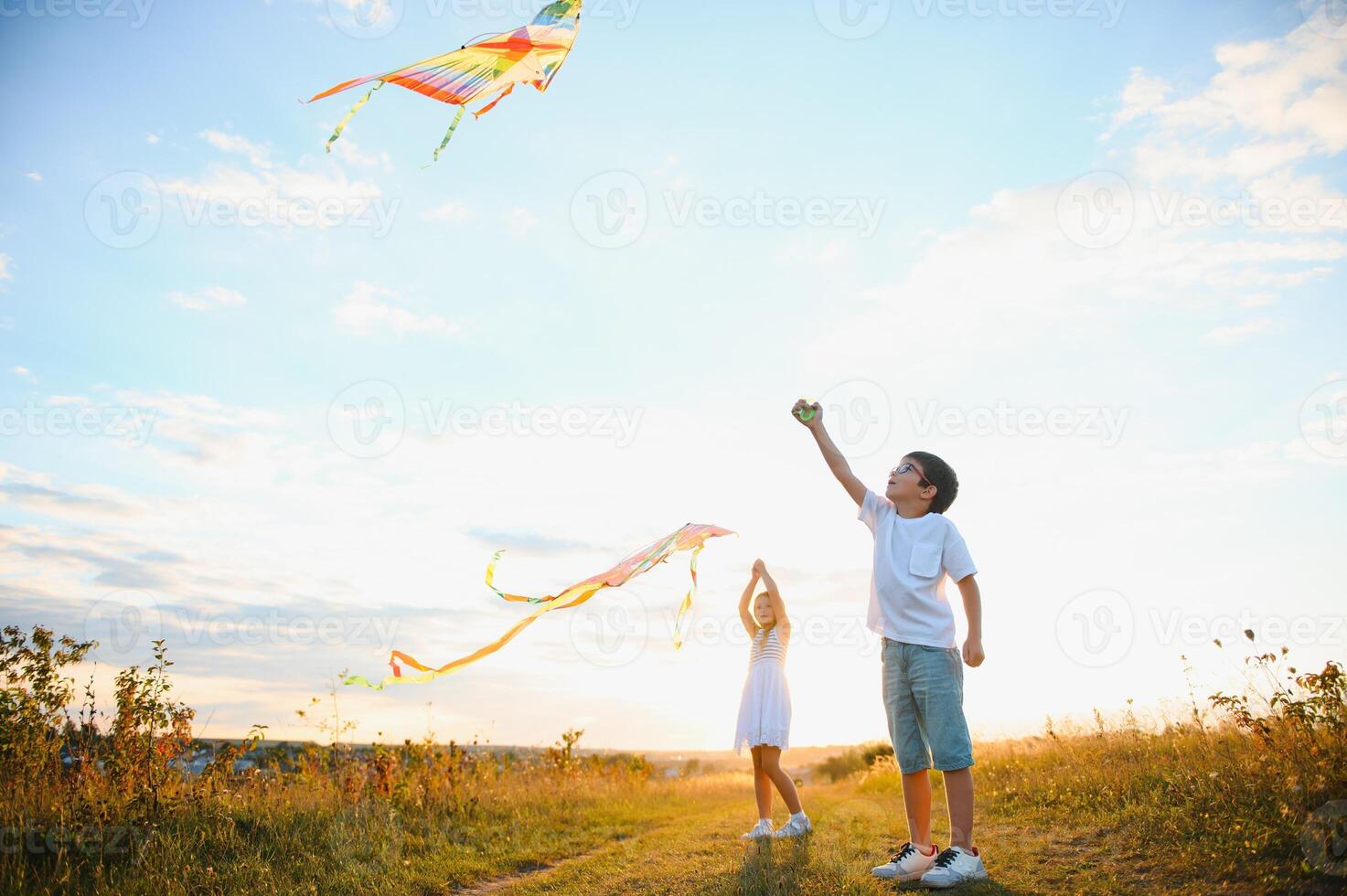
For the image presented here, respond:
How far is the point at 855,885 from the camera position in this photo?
4.55m

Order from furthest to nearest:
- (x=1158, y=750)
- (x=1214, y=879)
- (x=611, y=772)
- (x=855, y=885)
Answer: (x=611, y=772)
(x=1158, y=750)
(x=855, y=885)
(x=1214, y=879)

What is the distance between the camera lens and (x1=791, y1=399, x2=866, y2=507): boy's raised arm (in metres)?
5.50

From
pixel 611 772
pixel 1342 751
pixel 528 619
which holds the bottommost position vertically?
pixel 611 772

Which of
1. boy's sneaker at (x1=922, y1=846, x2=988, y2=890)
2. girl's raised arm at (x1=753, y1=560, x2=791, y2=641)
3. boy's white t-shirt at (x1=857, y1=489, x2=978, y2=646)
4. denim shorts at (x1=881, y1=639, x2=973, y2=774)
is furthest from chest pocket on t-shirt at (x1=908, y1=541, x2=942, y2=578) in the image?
girl's raised arm at (x1=753, y1=560, x2=791, y2=641)

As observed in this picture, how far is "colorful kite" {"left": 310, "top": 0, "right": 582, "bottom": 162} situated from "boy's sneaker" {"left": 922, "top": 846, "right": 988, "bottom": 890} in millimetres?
4692

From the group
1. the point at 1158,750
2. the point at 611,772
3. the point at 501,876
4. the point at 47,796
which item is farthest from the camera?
the point at 611,772

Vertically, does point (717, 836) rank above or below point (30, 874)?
below

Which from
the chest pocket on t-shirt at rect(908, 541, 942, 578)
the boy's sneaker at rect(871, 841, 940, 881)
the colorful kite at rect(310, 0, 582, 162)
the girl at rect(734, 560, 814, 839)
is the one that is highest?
the colorful kite at rect(310, 0, 582, 162)

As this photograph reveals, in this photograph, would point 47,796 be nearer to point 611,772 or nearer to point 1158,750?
point 611,772

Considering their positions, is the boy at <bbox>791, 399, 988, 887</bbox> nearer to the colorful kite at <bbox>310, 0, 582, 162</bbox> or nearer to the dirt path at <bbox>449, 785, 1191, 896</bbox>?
the dirt path at <bbox>449, 785, 1191, 896</bbox>

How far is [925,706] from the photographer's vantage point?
4867 mm

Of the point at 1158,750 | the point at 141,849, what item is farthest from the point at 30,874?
the point at 1158,750

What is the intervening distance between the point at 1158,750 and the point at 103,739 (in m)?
8.59

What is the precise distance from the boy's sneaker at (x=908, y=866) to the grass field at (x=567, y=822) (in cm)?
14
